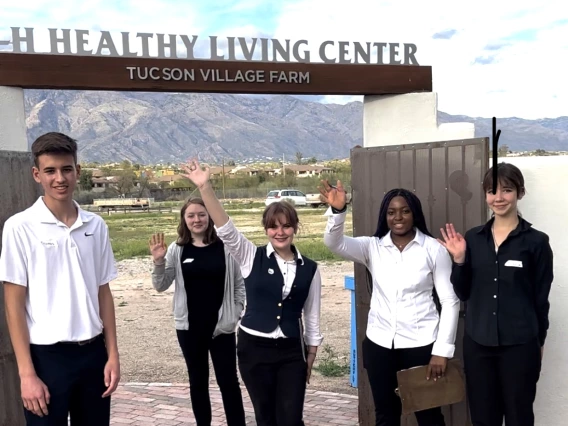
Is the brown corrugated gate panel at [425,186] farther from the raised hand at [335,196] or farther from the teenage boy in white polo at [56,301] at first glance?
the teenage boy in white polo at [56,301]

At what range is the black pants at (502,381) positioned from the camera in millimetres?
3199

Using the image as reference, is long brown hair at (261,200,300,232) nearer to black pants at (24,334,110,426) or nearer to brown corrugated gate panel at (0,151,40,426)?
black pants at (24,334,110,426)

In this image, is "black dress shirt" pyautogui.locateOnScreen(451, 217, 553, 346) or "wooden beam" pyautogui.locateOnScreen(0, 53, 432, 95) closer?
"black dress shirt" pyautogui.locateOnScreen(451, 217, 553, 346)

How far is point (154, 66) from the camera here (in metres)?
4.41

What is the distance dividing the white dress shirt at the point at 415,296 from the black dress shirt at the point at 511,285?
0.12 metres

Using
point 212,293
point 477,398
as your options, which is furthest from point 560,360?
point 212,293

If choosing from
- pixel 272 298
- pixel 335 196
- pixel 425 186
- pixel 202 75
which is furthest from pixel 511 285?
pixel 202 75

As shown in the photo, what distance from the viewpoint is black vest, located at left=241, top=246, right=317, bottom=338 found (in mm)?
3441

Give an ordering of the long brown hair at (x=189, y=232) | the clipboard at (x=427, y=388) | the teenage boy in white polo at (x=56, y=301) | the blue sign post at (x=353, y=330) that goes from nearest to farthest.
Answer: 1. the teenage boy in white polo at (x=56, y=301)
2. the clipboard at (x=427, y=388)
3. the long brown hair at (x=189, y=232)
4. the blue sign post at (x=353, y=330)

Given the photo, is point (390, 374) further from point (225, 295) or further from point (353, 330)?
point (353, 330)

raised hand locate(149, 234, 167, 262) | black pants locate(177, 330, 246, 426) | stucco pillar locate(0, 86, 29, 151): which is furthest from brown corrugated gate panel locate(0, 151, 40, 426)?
black pants locate(177, 330, 246, 426)

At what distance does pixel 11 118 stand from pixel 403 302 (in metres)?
2.83

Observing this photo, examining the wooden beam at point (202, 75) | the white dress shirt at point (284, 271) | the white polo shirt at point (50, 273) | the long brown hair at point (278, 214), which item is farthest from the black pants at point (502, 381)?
the wooden beam at point (202, 75)

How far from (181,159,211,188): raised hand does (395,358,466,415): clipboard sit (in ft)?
5.00
